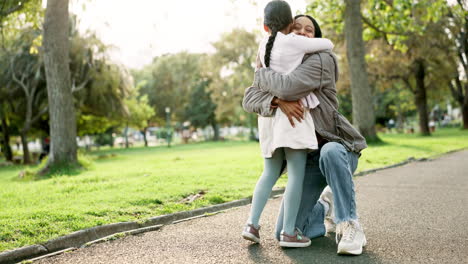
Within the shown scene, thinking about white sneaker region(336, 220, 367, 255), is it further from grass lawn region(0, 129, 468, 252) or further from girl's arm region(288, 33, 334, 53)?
grass lawn region(0, 129, 468, 252)

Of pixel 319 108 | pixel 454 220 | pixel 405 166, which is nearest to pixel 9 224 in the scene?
pixel 319 108

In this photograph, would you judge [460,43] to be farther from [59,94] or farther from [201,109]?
[201,109]

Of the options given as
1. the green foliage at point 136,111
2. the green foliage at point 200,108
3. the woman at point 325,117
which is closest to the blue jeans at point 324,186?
the woman at point 325,117

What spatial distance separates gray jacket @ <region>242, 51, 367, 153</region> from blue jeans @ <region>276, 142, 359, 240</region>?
142 mm

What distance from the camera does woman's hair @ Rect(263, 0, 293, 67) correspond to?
399 cm

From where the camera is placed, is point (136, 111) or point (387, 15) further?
point (136, 111)

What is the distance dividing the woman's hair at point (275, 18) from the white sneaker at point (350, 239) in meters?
1.47

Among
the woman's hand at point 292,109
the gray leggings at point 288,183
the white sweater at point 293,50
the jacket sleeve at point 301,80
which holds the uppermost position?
Result: the white sweater at point 293,50

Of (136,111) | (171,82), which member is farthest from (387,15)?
(171,82)

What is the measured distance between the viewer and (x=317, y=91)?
4059mm

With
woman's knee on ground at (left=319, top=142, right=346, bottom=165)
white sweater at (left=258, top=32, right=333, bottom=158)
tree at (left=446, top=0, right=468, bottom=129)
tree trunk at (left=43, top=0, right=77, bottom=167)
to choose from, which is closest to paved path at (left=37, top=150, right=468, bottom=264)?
woman's knee on ground at (left=319, top=142, right=346, bottom=165)

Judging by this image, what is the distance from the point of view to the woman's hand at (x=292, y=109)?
12.8ft

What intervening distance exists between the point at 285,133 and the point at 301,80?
1.43 ft

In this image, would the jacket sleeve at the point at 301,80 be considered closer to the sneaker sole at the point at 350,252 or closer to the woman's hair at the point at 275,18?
the woman's hair at the point at 275,18
